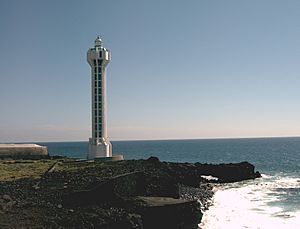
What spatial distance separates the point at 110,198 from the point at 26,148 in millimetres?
43151

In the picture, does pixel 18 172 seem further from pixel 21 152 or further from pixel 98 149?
pixel 21 152

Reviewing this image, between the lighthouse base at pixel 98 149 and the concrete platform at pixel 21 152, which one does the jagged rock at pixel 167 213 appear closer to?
the lighthouse base at pixel 98 149

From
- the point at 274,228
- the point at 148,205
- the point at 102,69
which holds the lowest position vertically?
the point at 274,228

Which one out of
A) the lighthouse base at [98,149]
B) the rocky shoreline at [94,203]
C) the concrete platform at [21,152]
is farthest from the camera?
the concrete platform at [21,152]

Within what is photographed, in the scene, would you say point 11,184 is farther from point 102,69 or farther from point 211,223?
point 102,69

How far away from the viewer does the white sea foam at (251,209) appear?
117ft

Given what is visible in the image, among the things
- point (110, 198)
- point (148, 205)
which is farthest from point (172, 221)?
point (110, 198)

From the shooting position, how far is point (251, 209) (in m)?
41.9

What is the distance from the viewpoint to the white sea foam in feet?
117

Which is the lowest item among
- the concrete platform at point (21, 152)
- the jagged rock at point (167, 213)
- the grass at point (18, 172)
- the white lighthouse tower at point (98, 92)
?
the jagged rock at point (167, 213)

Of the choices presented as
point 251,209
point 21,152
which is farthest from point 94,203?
point 21,152

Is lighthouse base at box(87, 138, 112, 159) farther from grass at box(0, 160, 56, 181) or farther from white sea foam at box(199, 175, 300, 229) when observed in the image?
white sea foam at box(199, 175, 300, 229)

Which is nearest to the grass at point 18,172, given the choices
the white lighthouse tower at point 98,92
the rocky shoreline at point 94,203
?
the rocky shoreline at point 94,203

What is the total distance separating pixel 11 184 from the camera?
128 feet
